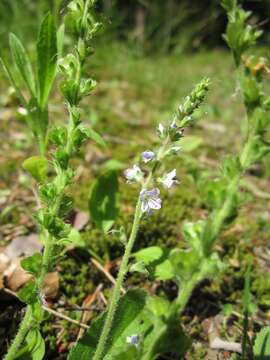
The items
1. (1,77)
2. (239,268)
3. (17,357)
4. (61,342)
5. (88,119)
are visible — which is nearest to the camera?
(17,357)

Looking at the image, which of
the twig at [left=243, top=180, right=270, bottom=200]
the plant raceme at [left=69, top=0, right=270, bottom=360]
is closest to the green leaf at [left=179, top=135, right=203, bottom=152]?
the twig at [left=243, top=180, right=270, bottom=200]

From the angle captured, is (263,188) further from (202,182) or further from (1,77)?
(1,77)

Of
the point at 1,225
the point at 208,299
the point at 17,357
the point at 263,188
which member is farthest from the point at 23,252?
the point at 263,188

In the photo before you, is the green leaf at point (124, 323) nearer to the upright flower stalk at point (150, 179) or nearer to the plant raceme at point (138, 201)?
the plant raceme at point (138, 201)

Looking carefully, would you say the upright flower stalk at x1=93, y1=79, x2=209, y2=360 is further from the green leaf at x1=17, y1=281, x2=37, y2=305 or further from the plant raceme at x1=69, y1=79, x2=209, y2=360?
the green leaf at x1=17, y1=281, x2=37, y2=305

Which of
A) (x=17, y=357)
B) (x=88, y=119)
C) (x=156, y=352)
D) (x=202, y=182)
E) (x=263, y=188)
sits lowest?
(x=263, y=188)
